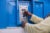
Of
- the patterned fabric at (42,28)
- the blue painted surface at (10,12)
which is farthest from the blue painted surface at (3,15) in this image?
the patterned fabric at (42,28)

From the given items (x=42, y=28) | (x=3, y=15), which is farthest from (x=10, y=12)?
(x=42, y=28)

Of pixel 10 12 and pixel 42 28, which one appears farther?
pixel 10 12

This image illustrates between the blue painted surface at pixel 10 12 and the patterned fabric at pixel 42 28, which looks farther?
the blue painted surface at pixel 10 12

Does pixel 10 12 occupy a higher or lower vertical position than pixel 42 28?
lower

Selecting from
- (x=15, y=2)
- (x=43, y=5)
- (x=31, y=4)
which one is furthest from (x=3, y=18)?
(x=43, y=5)

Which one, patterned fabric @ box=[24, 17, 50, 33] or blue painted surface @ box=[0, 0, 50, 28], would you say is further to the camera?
blue painted surface @ box=[0, 0, 50, 28]

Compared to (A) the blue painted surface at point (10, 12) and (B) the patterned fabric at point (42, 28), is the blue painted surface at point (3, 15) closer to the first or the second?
(A) the blue painted surface at point (10, 12)

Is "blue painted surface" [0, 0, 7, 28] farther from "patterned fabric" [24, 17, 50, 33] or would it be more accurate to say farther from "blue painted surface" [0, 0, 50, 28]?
"patterned fabric" [24, 17, 50, 33]

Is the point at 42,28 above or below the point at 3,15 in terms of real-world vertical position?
above

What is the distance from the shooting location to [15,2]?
4.39m

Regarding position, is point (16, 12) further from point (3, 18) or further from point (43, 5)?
point (43, 5)

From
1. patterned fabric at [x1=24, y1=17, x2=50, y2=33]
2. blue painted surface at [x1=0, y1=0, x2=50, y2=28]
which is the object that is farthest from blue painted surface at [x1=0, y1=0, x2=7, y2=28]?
patterned fabric at [x1=24, y1=17, x2=50, y2=33]

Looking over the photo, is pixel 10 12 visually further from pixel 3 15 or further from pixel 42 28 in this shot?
pixel 42 28

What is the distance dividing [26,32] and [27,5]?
2.90 metres
